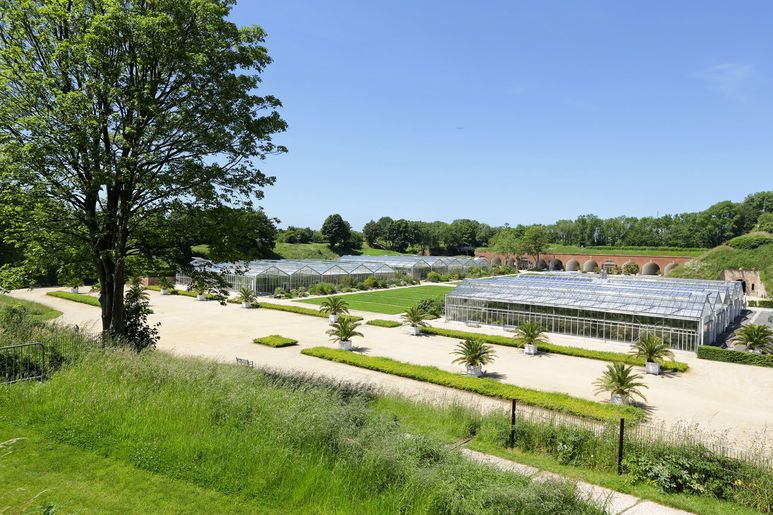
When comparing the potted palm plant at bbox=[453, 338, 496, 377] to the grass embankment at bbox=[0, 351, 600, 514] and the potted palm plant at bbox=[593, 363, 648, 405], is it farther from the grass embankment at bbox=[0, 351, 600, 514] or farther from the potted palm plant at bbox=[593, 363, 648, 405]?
the grass embankment at bbox=[0, 351, 600, 514]

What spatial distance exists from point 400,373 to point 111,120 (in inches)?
588

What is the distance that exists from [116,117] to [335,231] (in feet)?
284

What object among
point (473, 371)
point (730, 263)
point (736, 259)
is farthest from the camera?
point (730, 263)

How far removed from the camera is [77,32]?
42.2 ft

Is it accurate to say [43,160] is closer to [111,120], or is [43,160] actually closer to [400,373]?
[111,120]

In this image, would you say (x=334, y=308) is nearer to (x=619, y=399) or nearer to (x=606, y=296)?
(x=606, y=296)

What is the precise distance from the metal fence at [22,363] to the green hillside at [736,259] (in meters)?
74.4

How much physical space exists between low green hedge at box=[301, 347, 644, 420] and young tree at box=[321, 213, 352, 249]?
74177mm

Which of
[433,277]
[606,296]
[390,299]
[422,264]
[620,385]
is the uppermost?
[422,264]

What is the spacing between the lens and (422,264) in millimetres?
72500

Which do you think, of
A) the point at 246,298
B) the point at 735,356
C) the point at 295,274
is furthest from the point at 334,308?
the point at 735,356

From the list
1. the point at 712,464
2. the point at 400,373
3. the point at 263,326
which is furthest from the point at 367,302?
the point at 712,464

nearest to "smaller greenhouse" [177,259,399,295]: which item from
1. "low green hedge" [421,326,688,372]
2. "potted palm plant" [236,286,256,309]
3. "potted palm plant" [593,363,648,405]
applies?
"potted palm plant" [236,286,256,309]

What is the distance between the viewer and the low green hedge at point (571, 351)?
2414 cm
